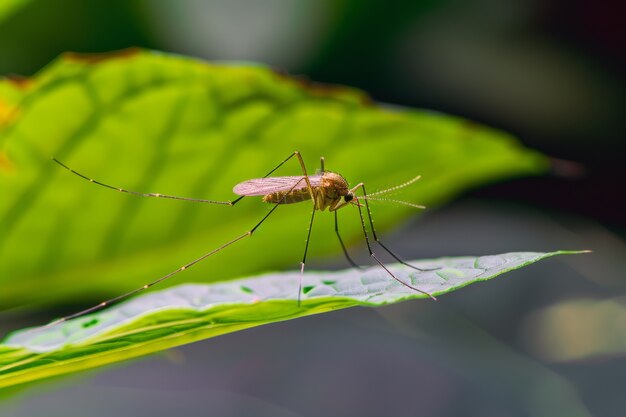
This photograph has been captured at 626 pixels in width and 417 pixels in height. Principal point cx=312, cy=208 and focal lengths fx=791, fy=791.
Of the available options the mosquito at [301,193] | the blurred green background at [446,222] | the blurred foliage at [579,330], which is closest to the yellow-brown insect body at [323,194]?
the mosquito at [301,193]

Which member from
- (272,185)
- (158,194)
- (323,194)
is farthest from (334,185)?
(158,194)

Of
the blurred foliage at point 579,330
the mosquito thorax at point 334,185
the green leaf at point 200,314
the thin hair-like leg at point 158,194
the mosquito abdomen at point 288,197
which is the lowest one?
the green leaf at point 200,314

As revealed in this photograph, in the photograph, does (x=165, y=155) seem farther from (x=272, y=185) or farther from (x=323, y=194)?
(x=323, y=194)

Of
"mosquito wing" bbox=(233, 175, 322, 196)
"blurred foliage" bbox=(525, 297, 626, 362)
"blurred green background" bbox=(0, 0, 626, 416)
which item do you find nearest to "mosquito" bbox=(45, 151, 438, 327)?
"mosquito wing" bbox=(233, 175, 322, 196)

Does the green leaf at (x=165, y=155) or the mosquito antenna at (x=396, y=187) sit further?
the mosquito antenna at (x=396, y=187)

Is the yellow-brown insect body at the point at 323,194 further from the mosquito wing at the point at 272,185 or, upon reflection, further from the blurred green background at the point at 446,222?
the blurred green background at the point at 446,222

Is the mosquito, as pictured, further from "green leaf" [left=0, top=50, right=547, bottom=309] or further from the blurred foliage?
the blurred foliage

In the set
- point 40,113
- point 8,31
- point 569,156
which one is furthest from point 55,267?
point 569,156
